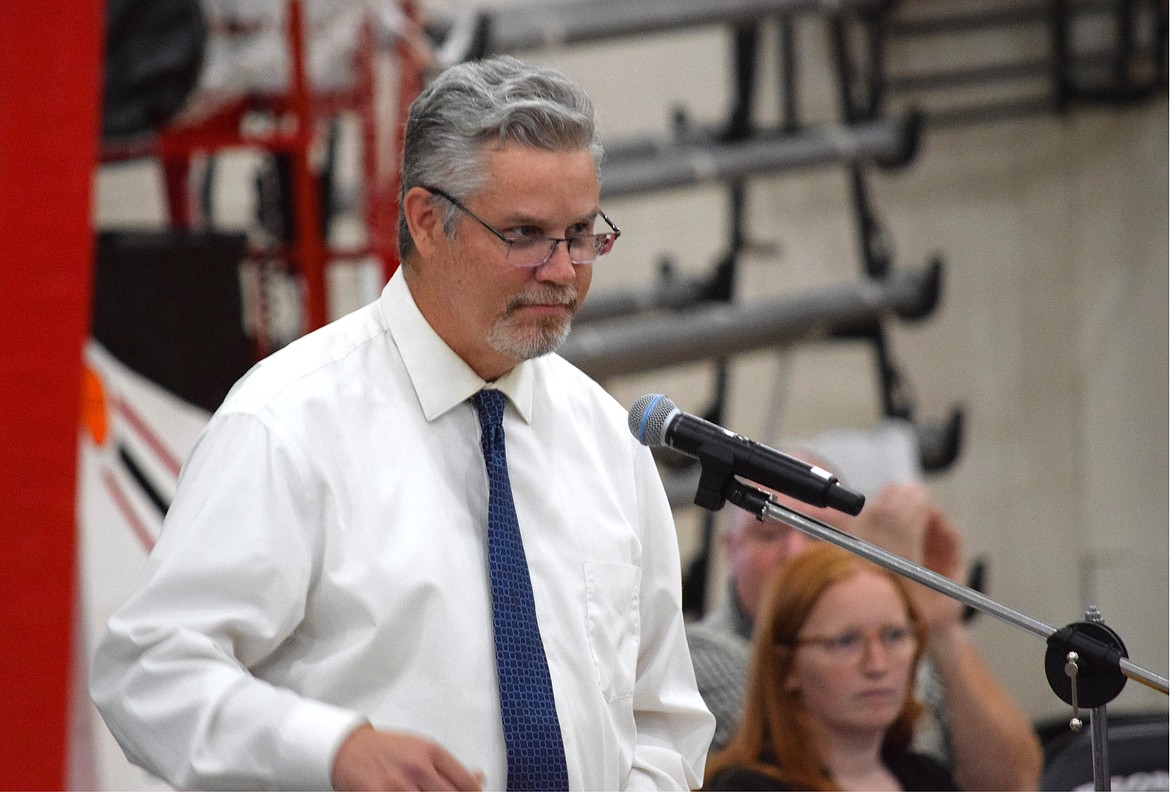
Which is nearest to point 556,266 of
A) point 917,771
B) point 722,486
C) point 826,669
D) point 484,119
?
point 484,119

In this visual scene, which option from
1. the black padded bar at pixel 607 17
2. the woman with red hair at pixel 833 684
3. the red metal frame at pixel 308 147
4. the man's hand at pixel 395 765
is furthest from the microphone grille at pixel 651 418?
the black padded bar at pixel 607 17

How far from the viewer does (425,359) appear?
1.50m

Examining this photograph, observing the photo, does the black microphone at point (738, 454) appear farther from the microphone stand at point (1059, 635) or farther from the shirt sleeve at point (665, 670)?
the shirt sleeve at point (665, 670)

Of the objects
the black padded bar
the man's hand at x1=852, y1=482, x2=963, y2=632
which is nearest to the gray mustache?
the man's hand at x1=852, y1=482, x2=963, y2=632

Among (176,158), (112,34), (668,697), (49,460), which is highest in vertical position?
(112,34)

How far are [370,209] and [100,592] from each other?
1071 mm

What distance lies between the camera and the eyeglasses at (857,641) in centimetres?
249

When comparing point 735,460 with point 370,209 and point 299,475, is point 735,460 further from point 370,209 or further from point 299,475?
point 370,209

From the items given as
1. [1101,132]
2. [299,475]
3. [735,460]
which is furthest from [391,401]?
[1101,132]

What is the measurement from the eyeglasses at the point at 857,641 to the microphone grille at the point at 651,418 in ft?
3.78

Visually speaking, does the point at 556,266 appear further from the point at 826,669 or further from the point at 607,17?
the point at 607,17

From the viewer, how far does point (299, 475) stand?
136 cm

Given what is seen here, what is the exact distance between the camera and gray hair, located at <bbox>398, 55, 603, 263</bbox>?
143 cm

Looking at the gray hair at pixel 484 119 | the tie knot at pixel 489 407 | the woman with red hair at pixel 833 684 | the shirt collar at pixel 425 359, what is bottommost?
the woman with red hair at pixel 833 684
